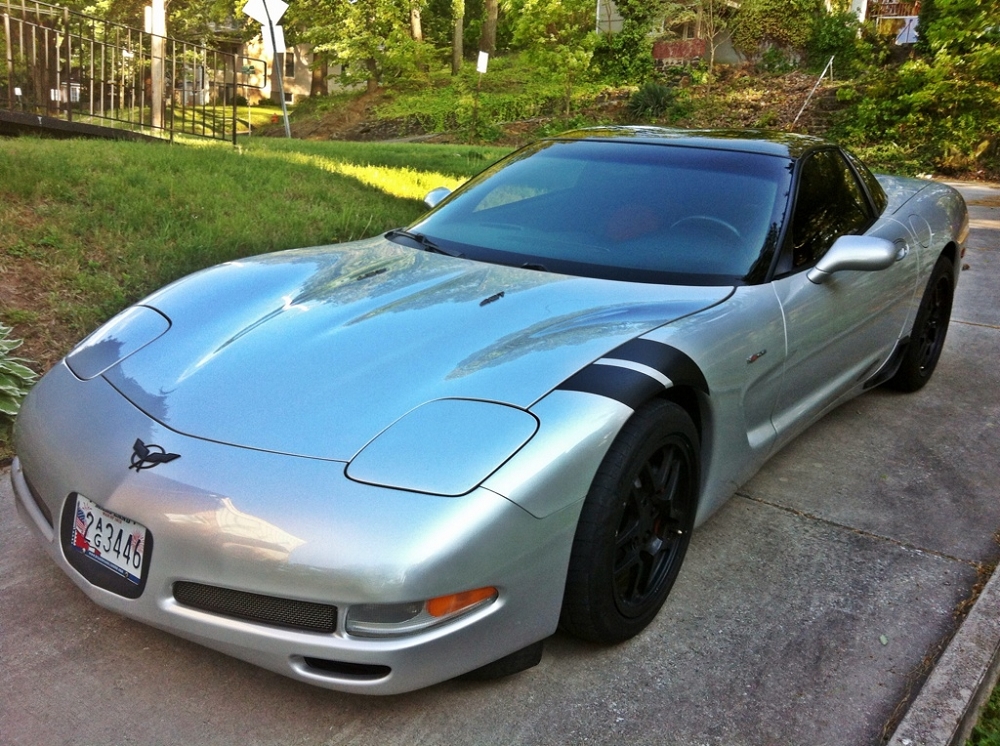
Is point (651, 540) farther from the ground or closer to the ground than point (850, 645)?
farther from the ground

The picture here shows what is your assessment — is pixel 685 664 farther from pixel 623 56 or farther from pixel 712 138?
pixel 623 56

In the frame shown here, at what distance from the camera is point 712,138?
389cm

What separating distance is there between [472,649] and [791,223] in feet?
6.83

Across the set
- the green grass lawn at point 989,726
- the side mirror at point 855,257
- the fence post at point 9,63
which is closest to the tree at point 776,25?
the fence post at point 9,63

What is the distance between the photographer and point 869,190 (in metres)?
4.35

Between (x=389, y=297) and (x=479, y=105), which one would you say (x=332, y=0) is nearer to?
(x=479, y=105)

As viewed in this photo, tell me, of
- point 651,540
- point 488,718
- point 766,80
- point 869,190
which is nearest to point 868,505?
point 651,540

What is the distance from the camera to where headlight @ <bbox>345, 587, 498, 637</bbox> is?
1.98 m

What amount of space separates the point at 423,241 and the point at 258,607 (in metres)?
1.90

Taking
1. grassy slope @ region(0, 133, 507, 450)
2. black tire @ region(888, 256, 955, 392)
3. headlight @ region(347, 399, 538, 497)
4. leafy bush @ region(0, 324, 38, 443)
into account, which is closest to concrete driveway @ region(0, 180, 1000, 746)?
leafy bush @ region(0, 324, 38, 443)

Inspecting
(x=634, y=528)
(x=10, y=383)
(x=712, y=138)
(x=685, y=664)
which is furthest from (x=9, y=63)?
(x=685, y=664)

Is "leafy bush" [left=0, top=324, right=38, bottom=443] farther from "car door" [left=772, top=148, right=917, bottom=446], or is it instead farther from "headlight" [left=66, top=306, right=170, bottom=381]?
"car door" [left=772, top=148, right=917, bottom=446]

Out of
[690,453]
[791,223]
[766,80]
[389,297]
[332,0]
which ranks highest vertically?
[332,0]

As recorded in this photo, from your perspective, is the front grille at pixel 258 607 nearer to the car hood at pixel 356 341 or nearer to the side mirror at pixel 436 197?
the car hood at pixel 356 341
